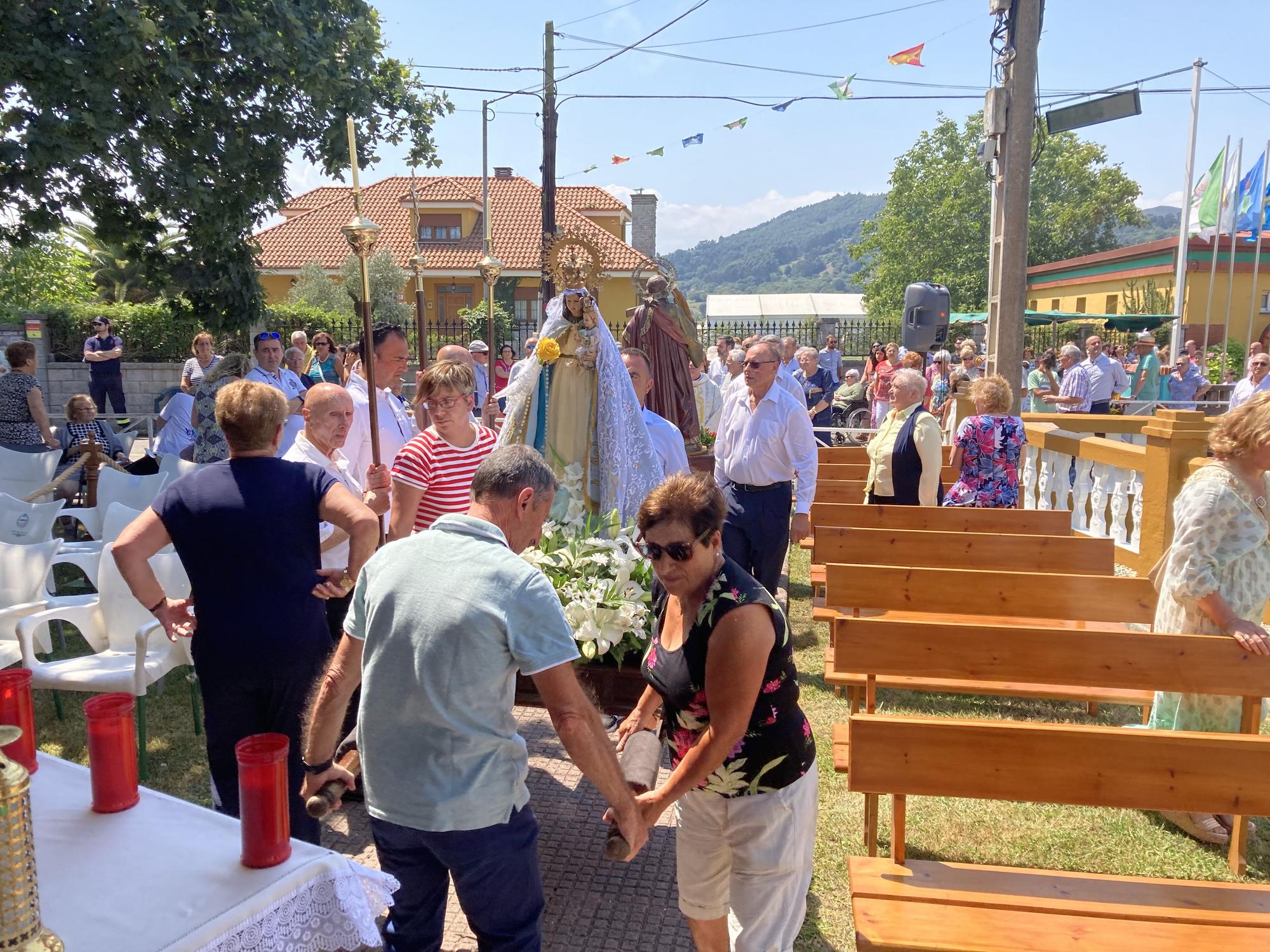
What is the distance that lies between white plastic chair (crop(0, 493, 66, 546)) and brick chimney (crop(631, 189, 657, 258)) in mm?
32005

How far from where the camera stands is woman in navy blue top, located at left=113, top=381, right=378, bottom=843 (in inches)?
112

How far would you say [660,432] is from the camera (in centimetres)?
541

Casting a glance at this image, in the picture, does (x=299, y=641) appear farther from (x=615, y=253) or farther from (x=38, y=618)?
(x=615, y=253)

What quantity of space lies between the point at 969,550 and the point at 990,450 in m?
1.21

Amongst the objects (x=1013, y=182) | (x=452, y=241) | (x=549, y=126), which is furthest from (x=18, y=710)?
(x=452, y=241)

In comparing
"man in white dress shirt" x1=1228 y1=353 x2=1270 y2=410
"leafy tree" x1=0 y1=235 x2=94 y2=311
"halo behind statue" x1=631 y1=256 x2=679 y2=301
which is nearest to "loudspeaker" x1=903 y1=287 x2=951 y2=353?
"man in white dress shirt" x1=1228 y1=353 x2=1270 y2=410

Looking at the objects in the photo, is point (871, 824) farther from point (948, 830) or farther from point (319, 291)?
point (319, 291)

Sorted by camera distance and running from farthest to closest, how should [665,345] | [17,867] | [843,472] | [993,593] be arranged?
[843,472] → [665,345] → [993,593] → [17,867]

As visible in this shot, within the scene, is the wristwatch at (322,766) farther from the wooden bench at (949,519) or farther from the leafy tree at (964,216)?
the leafy tree at (964,216)

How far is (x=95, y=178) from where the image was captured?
8969 millimetres

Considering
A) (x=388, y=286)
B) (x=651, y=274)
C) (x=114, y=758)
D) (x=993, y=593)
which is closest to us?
(x=114, y=758)

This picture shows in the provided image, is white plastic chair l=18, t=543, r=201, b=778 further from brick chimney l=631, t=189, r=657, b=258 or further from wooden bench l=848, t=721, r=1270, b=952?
brick chimney l=631, t=189, r=657, b=258

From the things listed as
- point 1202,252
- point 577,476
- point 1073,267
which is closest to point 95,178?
point 577,476

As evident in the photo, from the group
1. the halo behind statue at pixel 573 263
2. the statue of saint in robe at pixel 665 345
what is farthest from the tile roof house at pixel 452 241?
the halo behind statue at pixel 573 263
